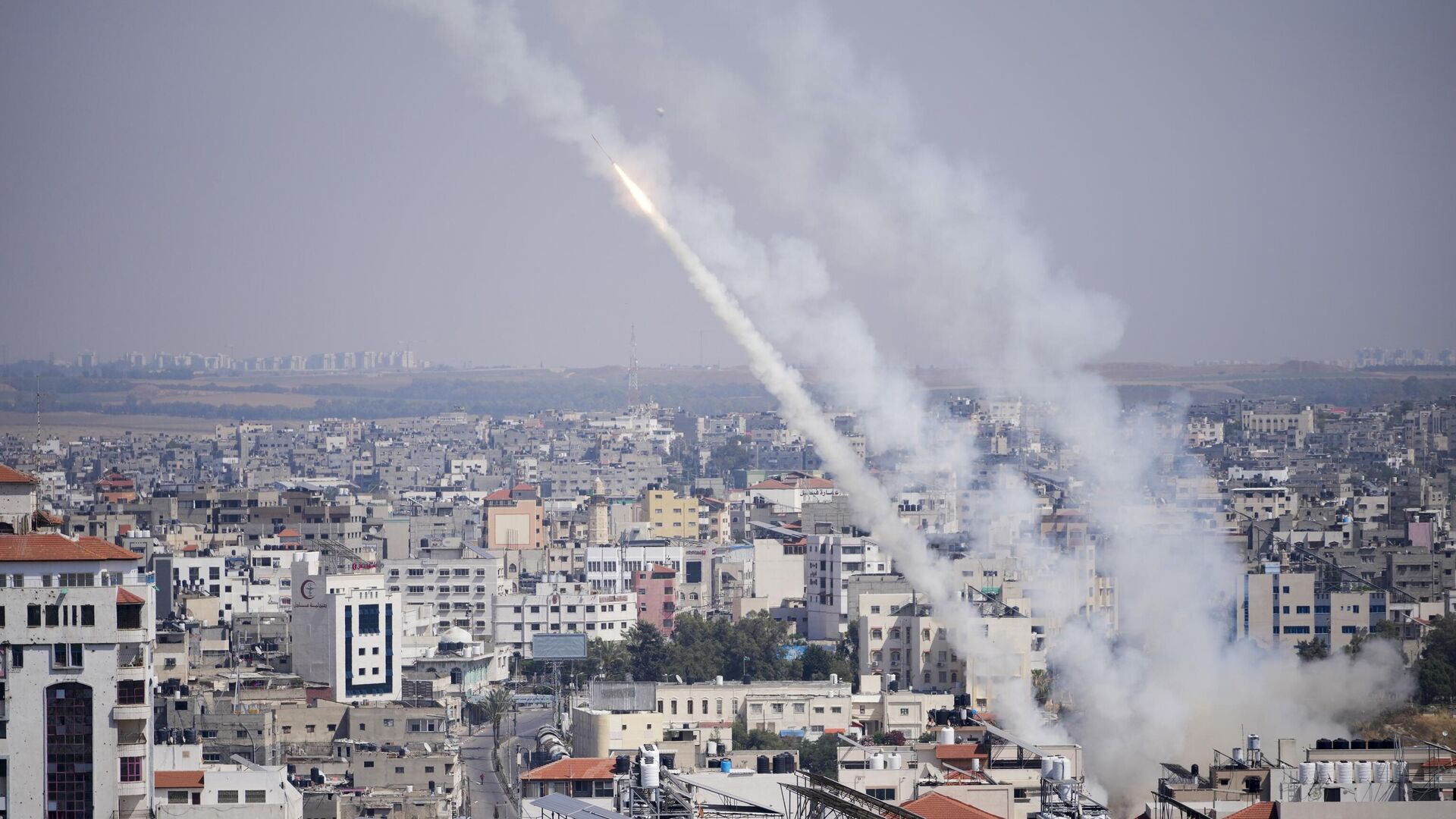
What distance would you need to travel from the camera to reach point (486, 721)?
53.9 metres

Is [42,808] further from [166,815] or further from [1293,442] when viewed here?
[1293,442]

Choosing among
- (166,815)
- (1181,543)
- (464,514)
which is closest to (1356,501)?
(1181,543)

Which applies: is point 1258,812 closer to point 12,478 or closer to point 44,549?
point 44,549

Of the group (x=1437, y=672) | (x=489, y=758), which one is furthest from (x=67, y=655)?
(x=1437, y=672)

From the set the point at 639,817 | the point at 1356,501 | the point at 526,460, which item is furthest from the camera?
the point at 526,460

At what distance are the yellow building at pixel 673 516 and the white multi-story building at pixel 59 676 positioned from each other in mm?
72139

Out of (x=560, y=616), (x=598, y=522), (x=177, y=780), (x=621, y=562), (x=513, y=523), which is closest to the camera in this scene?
(x=177, y=780)

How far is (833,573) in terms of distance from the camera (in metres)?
65.4

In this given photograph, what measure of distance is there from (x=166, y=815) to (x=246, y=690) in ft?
62.9

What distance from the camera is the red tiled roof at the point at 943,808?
27547 mm

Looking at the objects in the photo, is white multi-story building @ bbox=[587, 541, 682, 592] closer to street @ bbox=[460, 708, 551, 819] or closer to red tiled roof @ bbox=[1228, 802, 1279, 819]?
street @ bbox=[460, 708, 551, 819]

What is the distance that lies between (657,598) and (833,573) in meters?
7.75

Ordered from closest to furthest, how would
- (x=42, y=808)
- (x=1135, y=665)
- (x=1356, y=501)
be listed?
(x=42, y=808)
(x=1135, y=665)
(x=1356, y=501)

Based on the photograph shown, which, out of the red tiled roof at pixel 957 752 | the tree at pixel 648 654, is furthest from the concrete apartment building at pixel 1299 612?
the red tiled roof at pixel 957 752
